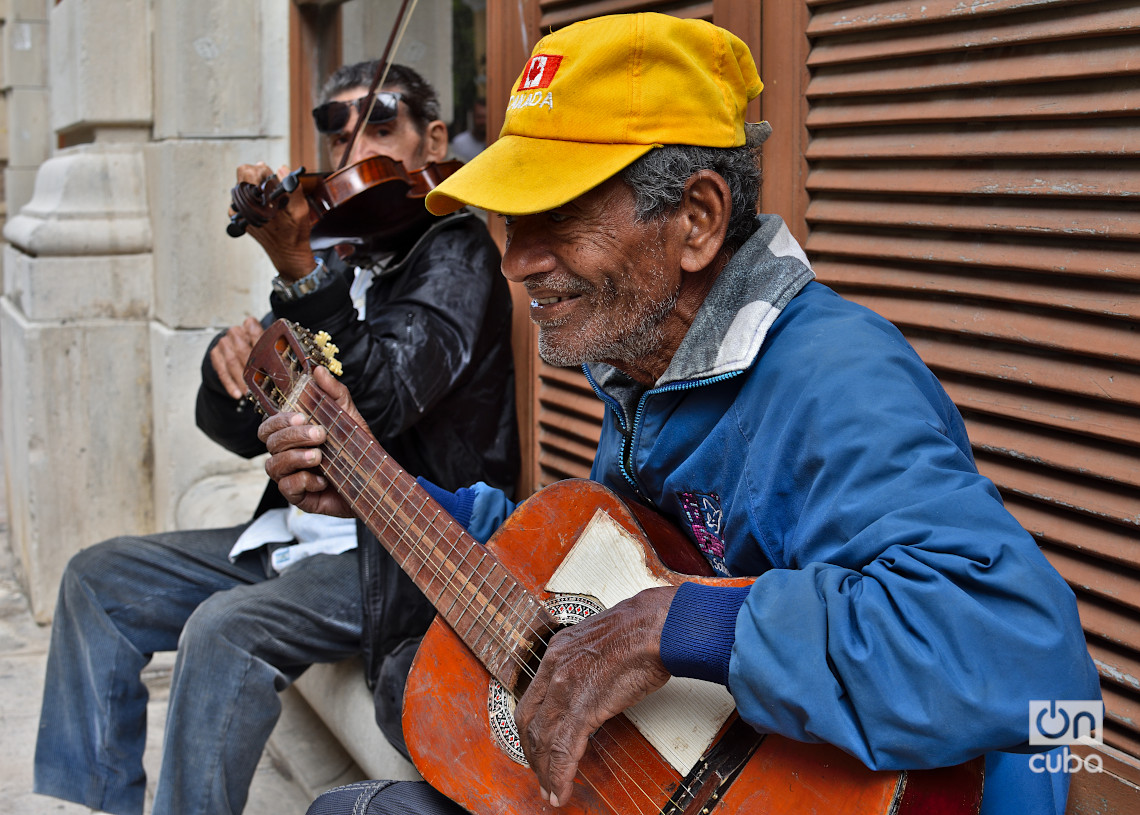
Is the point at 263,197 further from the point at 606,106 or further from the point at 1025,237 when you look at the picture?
the point at 1025,237

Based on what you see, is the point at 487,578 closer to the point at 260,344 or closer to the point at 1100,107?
the point at 260,344

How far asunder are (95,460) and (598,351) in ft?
11.1

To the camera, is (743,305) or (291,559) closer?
(743,305)

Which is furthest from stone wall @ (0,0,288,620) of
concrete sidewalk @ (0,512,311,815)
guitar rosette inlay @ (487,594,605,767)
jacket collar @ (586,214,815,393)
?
jacket collar @ (586,214,815,393)

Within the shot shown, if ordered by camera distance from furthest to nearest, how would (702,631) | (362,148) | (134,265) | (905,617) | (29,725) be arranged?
(134,265), (29,725), (362,148), (702,631), (905,617)

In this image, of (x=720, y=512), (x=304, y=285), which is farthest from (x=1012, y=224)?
(x=304, y=285)

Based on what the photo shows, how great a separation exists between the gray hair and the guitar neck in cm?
58

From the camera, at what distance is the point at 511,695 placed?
1528mm

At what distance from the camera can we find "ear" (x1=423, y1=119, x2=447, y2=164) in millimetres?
2973

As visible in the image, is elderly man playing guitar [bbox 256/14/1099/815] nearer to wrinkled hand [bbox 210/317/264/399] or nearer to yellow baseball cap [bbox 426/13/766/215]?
yellow baseball cap [bbox 426/13/766/215]

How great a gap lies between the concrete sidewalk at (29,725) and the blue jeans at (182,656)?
1.54 ft

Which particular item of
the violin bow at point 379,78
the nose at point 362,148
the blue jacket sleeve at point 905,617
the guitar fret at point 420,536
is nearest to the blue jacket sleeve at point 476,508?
the guitar fret at point 420,536

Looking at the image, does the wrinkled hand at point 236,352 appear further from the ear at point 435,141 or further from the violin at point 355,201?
the ear at point 435,141

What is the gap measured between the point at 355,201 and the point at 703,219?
1308 mm
